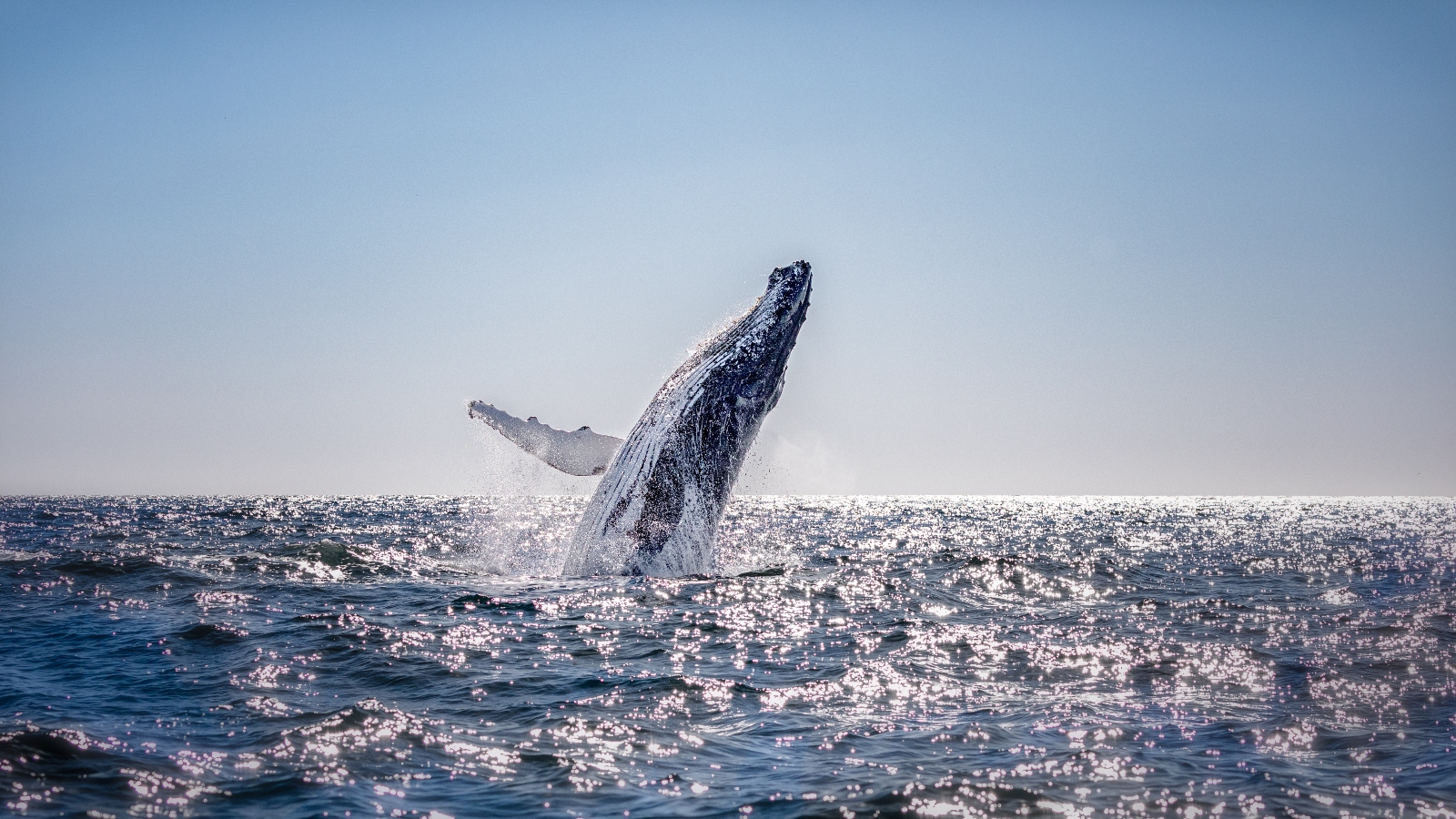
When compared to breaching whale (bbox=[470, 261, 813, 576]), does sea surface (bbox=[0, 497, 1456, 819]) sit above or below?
below

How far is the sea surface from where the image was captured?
13.9ft

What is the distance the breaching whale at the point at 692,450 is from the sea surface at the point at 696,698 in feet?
1.57

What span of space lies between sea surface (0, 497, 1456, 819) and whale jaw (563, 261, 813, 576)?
0.48 metres

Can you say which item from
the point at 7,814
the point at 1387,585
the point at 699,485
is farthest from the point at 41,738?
the point at 1387,585

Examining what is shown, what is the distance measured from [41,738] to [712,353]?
7383 mm

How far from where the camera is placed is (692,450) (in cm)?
1058

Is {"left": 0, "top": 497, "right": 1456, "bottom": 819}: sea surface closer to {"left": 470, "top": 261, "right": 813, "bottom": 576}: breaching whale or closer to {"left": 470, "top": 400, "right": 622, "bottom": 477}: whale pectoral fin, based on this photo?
{"left": 470, "top": 261, "right": 813, "bottom": 576}: breaching whale

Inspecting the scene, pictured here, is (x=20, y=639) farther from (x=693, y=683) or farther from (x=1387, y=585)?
(x=1387, y=585)

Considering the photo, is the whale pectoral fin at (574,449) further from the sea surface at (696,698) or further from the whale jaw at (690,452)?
the sea surface at (696,698)

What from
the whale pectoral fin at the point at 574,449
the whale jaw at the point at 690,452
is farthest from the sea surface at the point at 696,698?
the whale pectoral fin at the point at 574,449

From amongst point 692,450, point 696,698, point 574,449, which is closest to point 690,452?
point 692,450

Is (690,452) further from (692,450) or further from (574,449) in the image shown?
Answer: (574,449)

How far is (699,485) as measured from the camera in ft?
35.1

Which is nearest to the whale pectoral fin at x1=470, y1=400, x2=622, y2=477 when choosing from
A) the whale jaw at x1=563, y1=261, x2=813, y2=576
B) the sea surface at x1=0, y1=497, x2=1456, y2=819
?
the whale jaw at x1=563, y1=261, x2=813, y2=576
